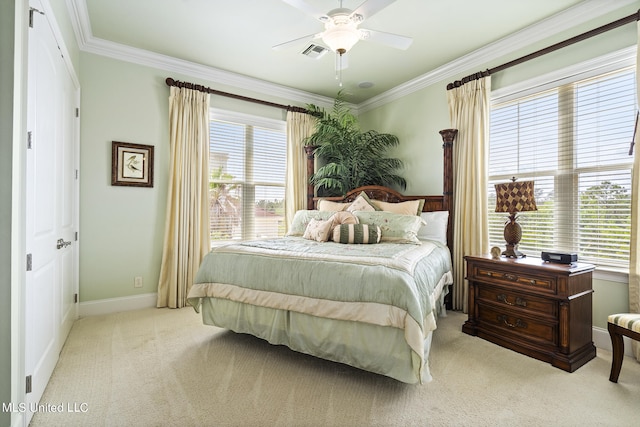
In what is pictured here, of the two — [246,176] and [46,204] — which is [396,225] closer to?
[246,176]

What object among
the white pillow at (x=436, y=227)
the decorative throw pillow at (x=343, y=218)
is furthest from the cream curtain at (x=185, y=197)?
the white pillow at (x=436, y=227)

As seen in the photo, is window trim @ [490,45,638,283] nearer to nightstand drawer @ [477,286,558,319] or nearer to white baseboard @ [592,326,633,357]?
white baseboard @ [592,326,633,357]

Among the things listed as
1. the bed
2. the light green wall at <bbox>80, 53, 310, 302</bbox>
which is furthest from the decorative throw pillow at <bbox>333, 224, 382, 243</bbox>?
the light green wall at <bbox>80, 53, 310, 302</bbox>

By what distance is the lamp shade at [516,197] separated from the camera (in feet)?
8.85

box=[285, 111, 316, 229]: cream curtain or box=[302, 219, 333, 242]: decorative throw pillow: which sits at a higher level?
box=[285, 111, 316, 229]: cream curtain

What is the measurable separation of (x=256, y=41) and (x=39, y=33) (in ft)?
6.52

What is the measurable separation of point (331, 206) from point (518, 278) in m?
2.24

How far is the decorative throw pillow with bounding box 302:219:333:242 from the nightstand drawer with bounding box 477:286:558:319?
1.49 meters

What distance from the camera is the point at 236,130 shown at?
174 inches

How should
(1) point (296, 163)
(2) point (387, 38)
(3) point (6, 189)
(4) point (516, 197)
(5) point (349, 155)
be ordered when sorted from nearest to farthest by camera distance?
(3) point (6, 189) < (2) point (387, 38) < (4) point (516, 197) < (5) point (349, 155) < (1) point (296, 163)

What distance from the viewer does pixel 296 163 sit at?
480 centimetres

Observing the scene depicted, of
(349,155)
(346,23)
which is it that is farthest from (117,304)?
(346,23)

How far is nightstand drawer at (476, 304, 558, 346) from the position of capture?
2.40m

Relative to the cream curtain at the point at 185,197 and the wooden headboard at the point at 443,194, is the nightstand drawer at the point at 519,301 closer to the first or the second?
the wooden headboard at the point at 443,194
